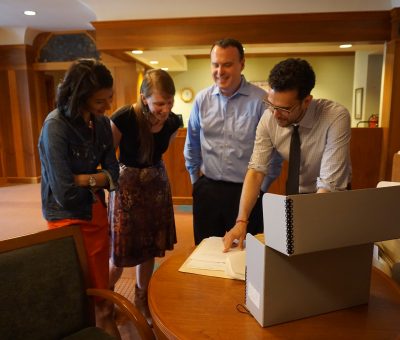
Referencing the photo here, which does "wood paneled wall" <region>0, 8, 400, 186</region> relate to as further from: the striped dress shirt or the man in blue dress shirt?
the striped dress shirt

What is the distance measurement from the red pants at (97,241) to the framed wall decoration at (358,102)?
663 cm

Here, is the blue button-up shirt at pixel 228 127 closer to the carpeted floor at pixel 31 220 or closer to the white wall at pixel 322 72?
the carpeted floor at pixel 31 220

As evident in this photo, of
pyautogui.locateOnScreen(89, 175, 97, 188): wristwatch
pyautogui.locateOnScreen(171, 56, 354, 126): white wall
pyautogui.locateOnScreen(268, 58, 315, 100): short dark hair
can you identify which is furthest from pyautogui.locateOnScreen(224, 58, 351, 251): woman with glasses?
pyautogui.locateOnScreen(171, 56, 354, 126): white wall

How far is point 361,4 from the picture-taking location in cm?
399

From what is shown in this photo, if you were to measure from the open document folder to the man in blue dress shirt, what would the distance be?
2.20ft

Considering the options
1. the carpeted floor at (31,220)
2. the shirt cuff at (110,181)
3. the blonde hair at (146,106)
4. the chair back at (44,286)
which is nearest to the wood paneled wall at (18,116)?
the carpeted floor at (31,220)

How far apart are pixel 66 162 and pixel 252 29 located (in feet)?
11.4

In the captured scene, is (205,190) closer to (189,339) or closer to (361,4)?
(189,339)

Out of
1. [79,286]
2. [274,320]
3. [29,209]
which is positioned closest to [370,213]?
[274,320]

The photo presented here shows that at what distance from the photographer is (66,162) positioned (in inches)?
54.0

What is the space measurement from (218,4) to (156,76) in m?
2.92

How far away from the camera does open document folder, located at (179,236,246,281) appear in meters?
1.15

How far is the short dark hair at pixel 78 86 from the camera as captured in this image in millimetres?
1357

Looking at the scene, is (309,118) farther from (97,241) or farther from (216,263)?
(97,241)
